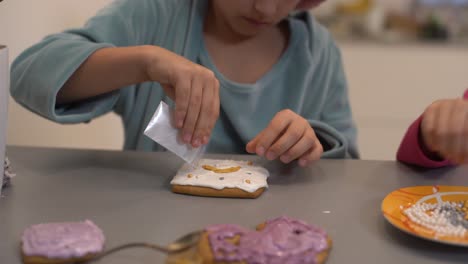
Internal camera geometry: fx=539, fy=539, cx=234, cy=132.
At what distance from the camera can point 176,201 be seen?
0.59 meters

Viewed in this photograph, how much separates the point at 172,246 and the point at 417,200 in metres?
0.29

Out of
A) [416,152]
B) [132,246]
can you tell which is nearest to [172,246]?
[132,246]

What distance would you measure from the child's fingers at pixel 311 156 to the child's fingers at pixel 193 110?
0.16 meters

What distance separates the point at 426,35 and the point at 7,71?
73.7 inches

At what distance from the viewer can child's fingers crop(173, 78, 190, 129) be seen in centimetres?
63

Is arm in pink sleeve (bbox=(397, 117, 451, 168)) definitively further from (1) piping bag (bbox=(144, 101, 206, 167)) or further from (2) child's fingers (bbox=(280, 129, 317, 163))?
(1) piping bag (bbox=(144, 101, 206, 167))

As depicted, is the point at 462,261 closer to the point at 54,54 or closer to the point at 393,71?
the point at 54,54

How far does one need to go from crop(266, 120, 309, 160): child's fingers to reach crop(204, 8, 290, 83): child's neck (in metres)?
0.32

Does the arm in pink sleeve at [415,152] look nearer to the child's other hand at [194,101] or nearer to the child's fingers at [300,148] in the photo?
the child's fingers at [300,148]

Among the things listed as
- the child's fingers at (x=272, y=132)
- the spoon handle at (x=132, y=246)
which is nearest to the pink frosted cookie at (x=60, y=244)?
the spoon handle at (x=132, y=246)

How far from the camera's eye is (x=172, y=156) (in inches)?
30.5

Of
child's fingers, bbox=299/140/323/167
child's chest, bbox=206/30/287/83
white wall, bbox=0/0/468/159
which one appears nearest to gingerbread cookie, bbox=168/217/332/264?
child's fingers, bbox=299/140/323/167

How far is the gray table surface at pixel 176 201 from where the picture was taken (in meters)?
0.49

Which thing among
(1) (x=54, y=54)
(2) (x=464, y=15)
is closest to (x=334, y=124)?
(1) (x=54, y=54)
